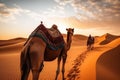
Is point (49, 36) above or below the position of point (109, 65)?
above

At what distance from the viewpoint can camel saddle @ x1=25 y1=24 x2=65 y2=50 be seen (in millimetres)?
6635

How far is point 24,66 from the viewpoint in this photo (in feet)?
20.5

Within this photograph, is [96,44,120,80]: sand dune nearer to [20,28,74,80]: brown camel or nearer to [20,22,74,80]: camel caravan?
[20,22,74,80]: camel caravan

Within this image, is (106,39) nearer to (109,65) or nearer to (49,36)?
(109,65)

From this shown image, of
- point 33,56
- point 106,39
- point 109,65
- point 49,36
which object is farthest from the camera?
point 106,39

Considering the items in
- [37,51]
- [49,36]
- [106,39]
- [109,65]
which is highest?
[49,36]

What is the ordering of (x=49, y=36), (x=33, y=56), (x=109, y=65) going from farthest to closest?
(x=109, y=65)
(x=49, y=36)
(x=33, y=56)

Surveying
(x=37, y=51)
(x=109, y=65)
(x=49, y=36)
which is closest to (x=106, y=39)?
(x=109, y=65)

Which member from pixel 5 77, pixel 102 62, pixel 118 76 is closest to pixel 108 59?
pixel 102 62

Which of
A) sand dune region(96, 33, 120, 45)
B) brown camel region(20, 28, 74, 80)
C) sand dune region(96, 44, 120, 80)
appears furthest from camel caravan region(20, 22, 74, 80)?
sand dune region(96, 33, 120, 45)

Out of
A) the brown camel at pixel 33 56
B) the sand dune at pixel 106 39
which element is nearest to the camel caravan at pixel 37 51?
the brown camel at pixel 33 56

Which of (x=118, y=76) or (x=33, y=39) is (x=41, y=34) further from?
(x=118, y=76)

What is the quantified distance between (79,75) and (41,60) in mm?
4385

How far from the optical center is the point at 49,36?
23.2 feet
